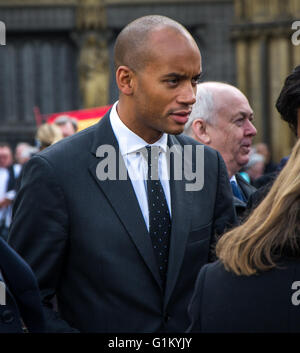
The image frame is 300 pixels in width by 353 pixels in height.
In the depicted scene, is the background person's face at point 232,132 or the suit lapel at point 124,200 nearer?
the suit lapel at point 124,200

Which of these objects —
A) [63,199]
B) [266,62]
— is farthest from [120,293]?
[266,62]

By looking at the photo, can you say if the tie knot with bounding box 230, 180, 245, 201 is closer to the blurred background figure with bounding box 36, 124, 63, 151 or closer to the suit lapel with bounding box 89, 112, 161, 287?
the suit lapel with bounding box 89, 112, 161, 287

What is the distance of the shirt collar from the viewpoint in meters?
2.77

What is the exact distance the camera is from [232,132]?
12.1ft

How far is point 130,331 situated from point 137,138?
2.08 ft

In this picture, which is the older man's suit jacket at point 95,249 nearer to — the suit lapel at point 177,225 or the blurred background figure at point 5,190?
the suit lapel at point 177,225

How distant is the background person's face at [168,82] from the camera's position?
105 inches

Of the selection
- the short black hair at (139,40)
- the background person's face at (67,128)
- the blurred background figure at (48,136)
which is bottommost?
the background person's face at (67,128)

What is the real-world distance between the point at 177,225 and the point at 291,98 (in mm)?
684

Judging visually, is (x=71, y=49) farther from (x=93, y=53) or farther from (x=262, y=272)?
(x=262, y=272)

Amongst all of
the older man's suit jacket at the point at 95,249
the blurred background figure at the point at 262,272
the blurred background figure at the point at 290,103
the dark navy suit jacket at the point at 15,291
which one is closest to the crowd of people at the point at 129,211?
the older man's suit jacket at the point at 95,249

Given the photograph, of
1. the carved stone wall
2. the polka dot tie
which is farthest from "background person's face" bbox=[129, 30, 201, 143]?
the carved stone wall

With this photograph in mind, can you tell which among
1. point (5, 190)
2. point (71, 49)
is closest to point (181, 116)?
point (5, 190)

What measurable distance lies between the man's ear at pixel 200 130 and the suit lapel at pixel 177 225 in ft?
2.96
